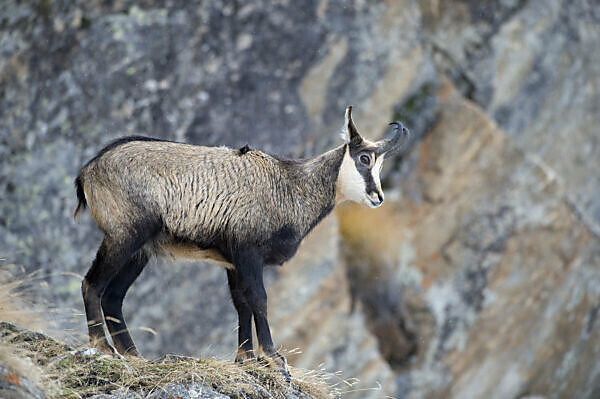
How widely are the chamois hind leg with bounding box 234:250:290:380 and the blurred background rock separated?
6158mm

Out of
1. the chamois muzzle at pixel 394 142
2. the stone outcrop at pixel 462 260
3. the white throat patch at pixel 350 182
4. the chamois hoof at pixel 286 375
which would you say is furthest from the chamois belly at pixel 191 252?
the stone outcrop at pixel 462 260

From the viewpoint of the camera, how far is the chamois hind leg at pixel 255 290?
7129 millimetres

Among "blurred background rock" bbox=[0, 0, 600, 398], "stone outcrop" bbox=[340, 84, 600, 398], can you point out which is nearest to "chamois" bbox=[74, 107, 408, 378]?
"blurred background rock" bbox=[0, 0, 600, 398]

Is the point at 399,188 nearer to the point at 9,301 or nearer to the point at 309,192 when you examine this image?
the point at 309,192

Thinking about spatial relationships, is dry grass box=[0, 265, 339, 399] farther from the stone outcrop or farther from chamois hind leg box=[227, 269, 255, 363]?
the stone outcrop

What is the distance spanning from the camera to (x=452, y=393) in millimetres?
15766

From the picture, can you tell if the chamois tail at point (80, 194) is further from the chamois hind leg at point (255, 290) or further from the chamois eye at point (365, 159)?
the chamois eye at point (365, 159)

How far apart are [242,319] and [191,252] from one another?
2.79ft

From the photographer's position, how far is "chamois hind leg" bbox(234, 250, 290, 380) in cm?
713

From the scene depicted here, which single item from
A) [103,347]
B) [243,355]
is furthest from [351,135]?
[103,347]

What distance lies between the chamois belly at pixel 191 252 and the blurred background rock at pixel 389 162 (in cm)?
580

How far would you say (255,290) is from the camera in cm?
714

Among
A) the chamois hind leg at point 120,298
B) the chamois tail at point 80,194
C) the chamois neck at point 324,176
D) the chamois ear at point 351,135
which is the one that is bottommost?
the chamois hind leg at point 120,298

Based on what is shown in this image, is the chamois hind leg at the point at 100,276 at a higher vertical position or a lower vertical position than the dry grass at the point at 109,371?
higher
